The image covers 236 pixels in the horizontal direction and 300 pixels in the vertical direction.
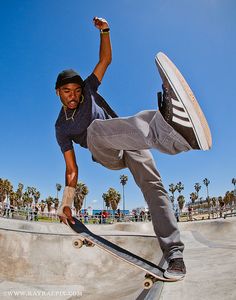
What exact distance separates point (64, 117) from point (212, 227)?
18.7 meters

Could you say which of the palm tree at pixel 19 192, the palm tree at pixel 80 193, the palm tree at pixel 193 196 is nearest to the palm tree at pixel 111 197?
the palm tree at pixel 80 193

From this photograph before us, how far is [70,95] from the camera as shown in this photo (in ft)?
10.5

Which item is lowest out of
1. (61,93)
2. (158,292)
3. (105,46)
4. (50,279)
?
(50,279)

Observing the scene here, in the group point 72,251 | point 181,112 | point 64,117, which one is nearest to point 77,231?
point 64,117

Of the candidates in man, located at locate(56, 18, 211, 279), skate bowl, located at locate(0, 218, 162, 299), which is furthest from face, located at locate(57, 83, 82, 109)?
skate bowl, located at locate(0, 218, 162, 299)

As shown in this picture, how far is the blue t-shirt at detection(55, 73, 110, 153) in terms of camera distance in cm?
307

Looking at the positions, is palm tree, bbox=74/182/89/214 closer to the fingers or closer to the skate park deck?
the skate park deck

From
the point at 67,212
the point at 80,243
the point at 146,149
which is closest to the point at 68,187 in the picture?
the point at 67,212

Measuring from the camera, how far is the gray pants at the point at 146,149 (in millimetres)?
2346

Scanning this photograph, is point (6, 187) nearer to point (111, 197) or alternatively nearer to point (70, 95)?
point (111, 197)

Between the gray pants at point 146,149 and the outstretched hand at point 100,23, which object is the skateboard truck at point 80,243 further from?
the outstretched hand at point 100,23

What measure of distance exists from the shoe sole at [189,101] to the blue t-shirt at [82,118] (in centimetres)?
109

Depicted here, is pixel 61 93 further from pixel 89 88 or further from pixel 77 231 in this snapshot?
pixel 77 231

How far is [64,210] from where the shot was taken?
11.9 ft
